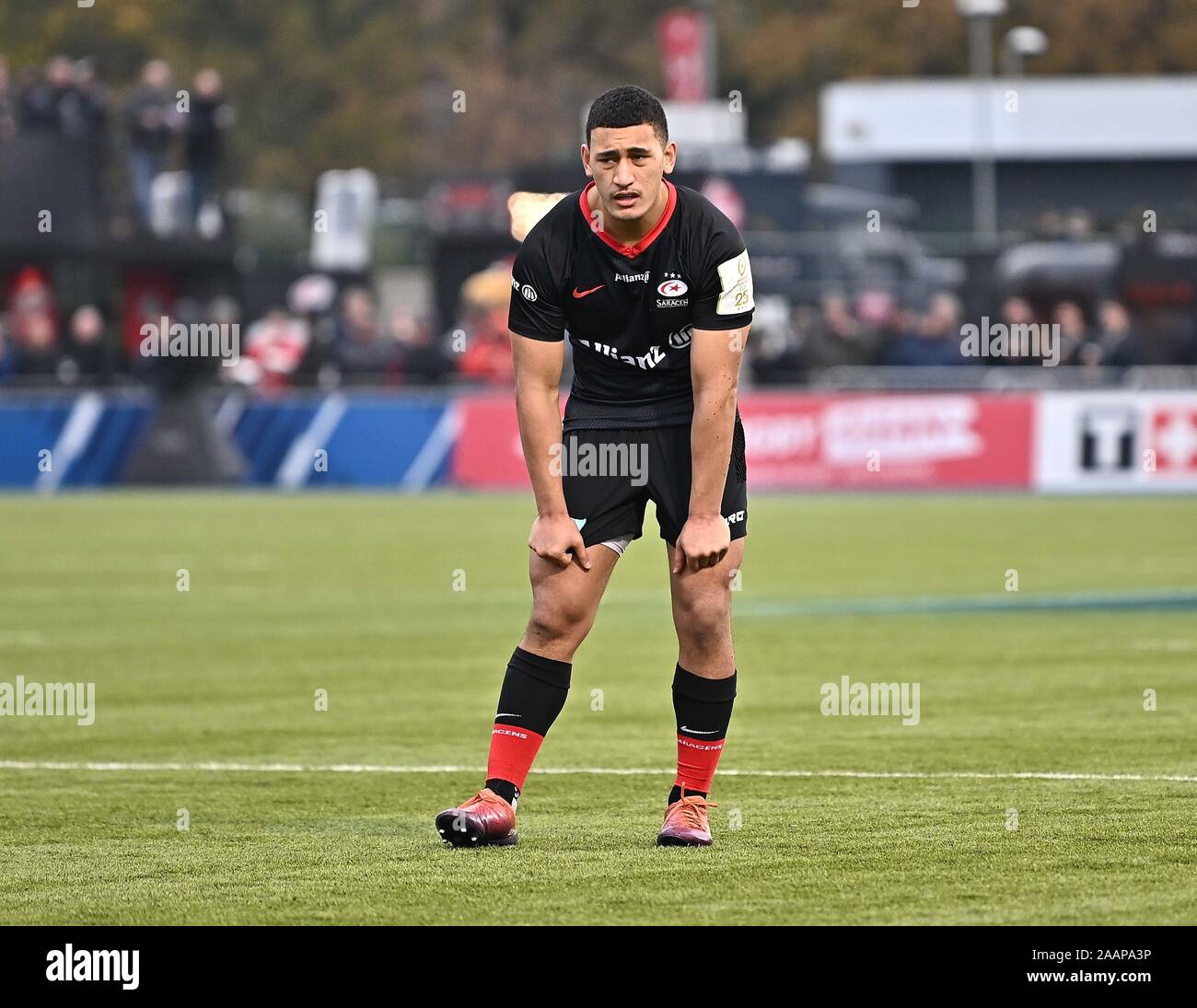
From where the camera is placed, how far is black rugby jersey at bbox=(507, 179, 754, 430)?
25.1 ft

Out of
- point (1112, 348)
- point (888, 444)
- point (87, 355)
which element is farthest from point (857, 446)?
point (87, 355)

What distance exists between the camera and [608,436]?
7.89 m

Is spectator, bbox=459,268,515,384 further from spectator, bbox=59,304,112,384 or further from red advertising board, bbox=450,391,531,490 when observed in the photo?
spectator, bbox=59,304,112,384

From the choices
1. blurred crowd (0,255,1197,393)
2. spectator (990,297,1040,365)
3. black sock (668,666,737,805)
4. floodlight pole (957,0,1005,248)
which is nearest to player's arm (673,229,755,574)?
black sock (668,666,737,805)

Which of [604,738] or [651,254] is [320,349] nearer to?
[604,738]

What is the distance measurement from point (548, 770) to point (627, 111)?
3.29 m

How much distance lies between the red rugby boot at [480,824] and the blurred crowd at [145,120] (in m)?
23.8

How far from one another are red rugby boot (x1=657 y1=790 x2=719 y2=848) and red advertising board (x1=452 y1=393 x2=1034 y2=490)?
73.7ft

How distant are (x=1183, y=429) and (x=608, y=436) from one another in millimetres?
22535

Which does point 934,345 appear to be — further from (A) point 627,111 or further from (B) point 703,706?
(A) point 627,111

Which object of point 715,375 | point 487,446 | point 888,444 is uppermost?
point 715,375

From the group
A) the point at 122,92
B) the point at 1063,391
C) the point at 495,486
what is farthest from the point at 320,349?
the point at 122,92

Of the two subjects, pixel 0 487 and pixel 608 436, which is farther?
pixel 0 487

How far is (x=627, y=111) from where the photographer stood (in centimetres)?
747
